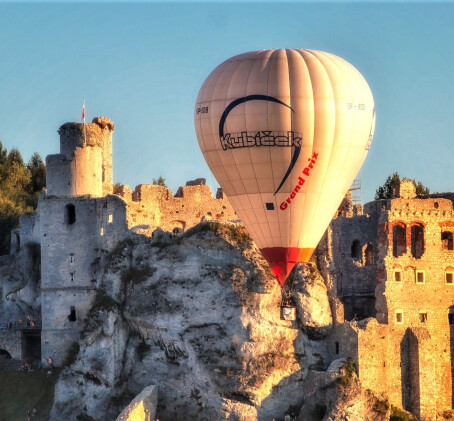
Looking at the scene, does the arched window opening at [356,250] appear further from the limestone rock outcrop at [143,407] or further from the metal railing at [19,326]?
the metal railing at [19,326]

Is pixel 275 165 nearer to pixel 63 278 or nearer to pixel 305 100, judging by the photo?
pixel 305 100

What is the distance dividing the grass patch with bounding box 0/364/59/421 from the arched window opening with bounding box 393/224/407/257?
743 inches

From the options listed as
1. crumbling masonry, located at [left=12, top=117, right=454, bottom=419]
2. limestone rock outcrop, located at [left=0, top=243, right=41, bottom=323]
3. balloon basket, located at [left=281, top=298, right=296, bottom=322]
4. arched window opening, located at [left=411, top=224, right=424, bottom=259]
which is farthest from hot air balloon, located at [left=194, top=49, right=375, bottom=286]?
limestone rock outcrop, located at [left=0, top=243, right=41, bottom=323]

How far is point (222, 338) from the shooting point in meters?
69.6

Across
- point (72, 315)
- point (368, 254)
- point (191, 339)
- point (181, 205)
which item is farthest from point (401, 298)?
point (72, 315)

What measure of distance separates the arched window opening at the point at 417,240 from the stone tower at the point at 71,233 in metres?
15.0

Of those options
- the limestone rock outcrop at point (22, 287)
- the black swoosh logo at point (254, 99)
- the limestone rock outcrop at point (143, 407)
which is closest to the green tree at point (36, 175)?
the limestone rock outcrop at point (22, 287)

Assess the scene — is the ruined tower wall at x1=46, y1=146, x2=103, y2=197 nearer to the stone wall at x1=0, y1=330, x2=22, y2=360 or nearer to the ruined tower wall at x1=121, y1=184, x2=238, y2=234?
the ruined tower wall at x1=121, y1=184, x2=238, y2=234

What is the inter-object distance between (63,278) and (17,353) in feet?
19.1

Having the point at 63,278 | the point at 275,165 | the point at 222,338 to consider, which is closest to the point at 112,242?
the point at 63,278

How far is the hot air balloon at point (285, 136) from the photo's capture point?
61656 mm

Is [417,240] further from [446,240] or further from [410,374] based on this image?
[410,374]

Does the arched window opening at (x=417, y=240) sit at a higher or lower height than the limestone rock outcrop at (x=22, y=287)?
higher

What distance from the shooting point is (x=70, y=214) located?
74312 millimetres
